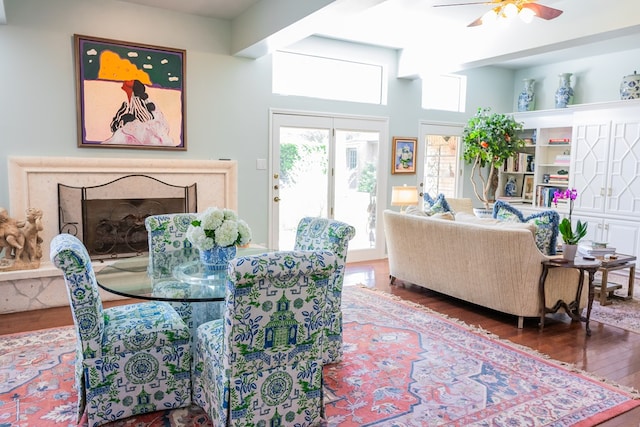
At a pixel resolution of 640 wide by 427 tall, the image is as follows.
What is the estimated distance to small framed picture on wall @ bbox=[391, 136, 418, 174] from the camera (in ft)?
21.3

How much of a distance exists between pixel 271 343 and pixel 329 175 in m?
4.13

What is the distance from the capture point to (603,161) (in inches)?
236

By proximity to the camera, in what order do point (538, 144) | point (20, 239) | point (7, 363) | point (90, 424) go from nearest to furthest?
point (90, 424)
point (7, 363)
point (20, 239)
point (538, 144)

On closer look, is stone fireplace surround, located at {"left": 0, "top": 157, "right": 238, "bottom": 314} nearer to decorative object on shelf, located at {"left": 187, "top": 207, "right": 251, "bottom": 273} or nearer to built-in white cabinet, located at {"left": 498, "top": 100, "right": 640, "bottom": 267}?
decorative object on shelf, located at {"left": 187, "top": 207, "right": 251, "bottom": 273}

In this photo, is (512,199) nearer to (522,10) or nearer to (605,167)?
(605,167)

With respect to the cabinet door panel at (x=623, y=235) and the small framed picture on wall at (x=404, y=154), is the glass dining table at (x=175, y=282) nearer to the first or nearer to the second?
the small framed picture on wall at (x=404, y=154)

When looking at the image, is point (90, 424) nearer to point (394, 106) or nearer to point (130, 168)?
point (130, 168)

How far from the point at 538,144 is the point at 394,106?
240 cm

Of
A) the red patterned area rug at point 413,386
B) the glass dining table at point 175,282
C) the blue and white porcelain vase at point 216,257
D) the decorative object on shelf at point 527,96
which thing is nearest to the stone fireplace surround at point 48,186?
the red patterned area rug at point 413,386

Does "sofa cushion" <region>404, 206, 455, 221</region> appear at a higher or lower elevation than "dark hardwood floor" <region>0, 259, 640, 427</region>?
higher

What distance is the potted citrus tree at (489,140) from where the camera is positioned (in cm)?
661

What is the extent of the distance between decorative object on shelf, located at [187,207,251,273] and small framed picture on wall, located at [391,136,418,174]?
4123 mm

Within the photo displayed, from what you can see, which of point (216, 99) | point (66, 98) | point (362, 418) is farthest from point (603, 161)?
point (66, 98)

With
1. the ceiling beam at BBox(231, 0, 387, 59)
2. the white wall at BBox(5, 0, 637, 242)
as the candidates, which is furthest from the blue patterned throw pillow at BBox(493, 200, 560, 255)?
the white wall at BBox(5, 0, 637, 242)
